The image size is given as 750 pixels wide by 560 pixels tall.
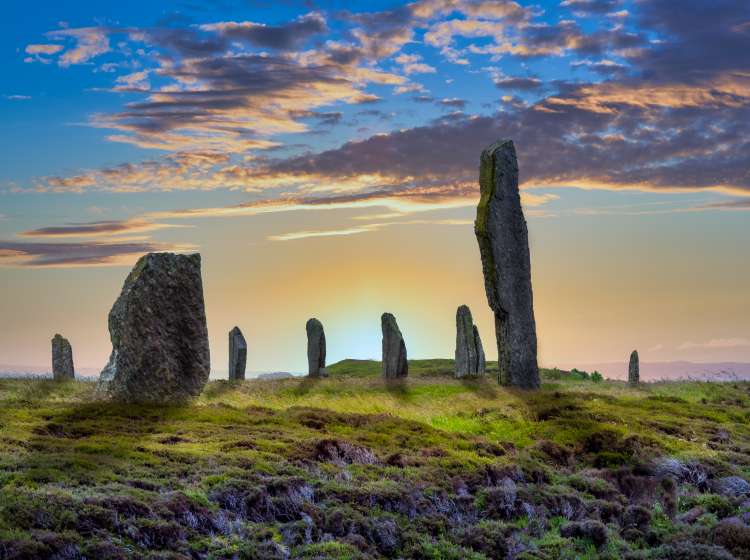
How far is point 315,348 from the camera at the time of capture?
4731 centimetres

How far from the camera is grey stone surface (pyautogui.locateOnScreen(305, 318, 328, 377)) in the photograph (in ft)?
154

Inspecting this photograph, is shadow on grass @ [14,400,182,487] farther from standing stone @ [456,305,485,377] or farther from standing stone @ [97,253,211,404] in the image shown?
standing stone @ [456,305,485,377]

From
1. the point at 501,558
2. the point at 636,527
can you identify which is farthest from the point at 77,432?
the point at 636,527

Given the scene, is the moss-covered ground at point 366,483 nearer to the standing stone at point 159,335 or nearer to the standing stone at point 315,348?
the standing stone at point 159,335

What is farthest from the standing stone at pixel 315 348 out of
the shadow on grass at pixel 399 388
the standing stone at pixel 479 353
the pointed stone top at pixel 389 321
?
the standing stone at pixel 479 353

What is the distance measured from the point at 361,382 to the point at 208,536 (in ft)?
87.4

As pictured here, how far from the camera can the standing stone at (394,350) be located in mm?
42531

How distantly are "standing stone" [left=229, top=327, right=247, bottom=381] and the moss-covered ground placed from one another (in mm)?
19268

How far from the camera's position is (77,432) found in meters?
20.6

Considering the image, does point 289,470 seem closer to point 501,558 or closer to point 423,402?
point 501,558

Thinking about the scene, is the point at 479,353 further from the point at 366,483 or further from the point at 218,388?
the point at 366,483

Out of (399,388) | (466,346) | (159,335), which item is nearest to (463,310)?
(466,346)

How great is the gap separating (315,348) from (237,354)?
4.20 meters

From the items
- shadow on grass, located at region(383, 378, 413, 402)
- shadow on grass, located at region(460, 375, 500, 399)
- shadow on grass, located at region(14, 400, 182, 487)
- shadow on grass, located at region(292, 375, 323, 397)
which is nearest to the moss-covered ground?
shadow on grass, located at region(14, 400, 182, 487)
